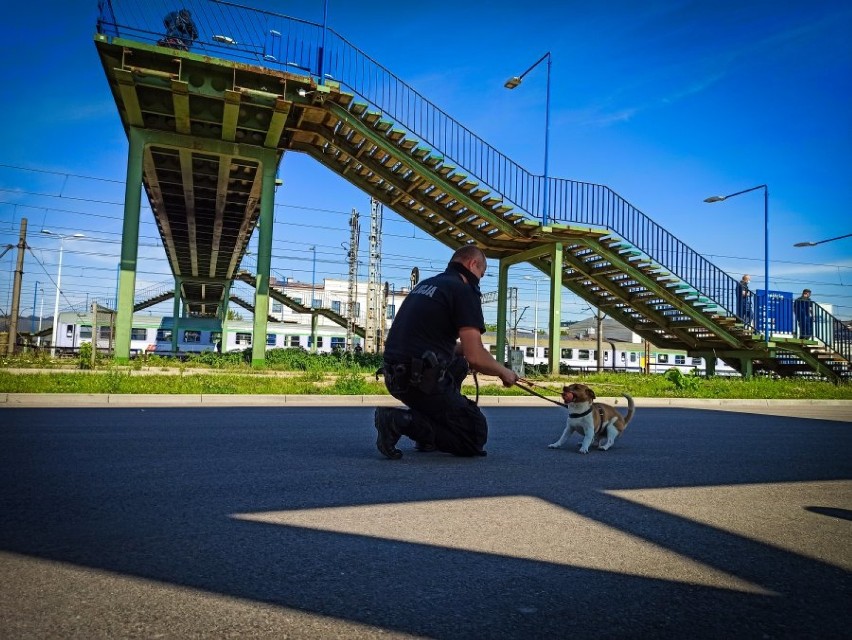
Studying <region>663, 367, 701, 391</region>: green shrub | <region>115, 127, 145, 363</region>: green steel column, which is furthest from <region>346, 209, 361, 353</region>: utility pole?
<region>663, 367, 701, 391</region>: green shrub

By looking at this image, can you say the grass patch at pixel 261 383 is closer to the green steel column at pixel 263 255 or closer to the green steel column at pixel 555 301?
the green steel column at pixel 263 255

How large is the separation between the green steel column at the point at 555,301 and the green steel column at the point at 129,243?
13.1m

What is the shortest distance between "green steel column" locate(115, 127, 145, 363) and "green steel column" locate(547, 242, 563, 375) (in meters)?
13.1

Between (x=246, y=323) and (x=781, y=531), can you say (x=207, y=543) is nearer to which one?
(x=781, y=531)

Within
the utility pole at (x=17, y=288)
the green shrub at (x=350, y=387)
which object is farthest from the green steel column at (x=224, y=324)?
the green shrub at (x=350, y=387)

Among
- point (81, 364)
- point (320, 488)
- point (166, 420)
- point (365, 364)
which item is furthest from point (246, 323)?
point (320, 488)

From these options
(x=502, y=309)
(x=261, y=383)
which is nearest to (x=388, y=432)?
(x=261, y=383)

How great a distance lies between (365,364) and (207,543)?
61.4 feet

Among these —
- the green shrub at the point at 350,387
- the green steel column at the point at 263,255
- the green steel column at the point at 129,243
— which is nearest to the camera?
the green shrub at the point at 350,387

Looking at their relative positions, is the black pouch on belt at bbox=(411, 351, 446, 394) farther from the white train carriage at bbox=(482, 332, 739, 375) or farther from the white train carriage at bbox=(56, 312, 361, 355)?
the white train carriage at bbox=(482, 332, 739, 375)

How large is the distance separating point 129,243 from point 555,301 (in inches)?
536

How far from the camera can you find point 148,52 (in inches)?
589

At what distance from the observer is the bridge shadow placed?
2158 mm

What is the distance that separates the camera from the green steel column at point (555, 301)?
2127 cm
